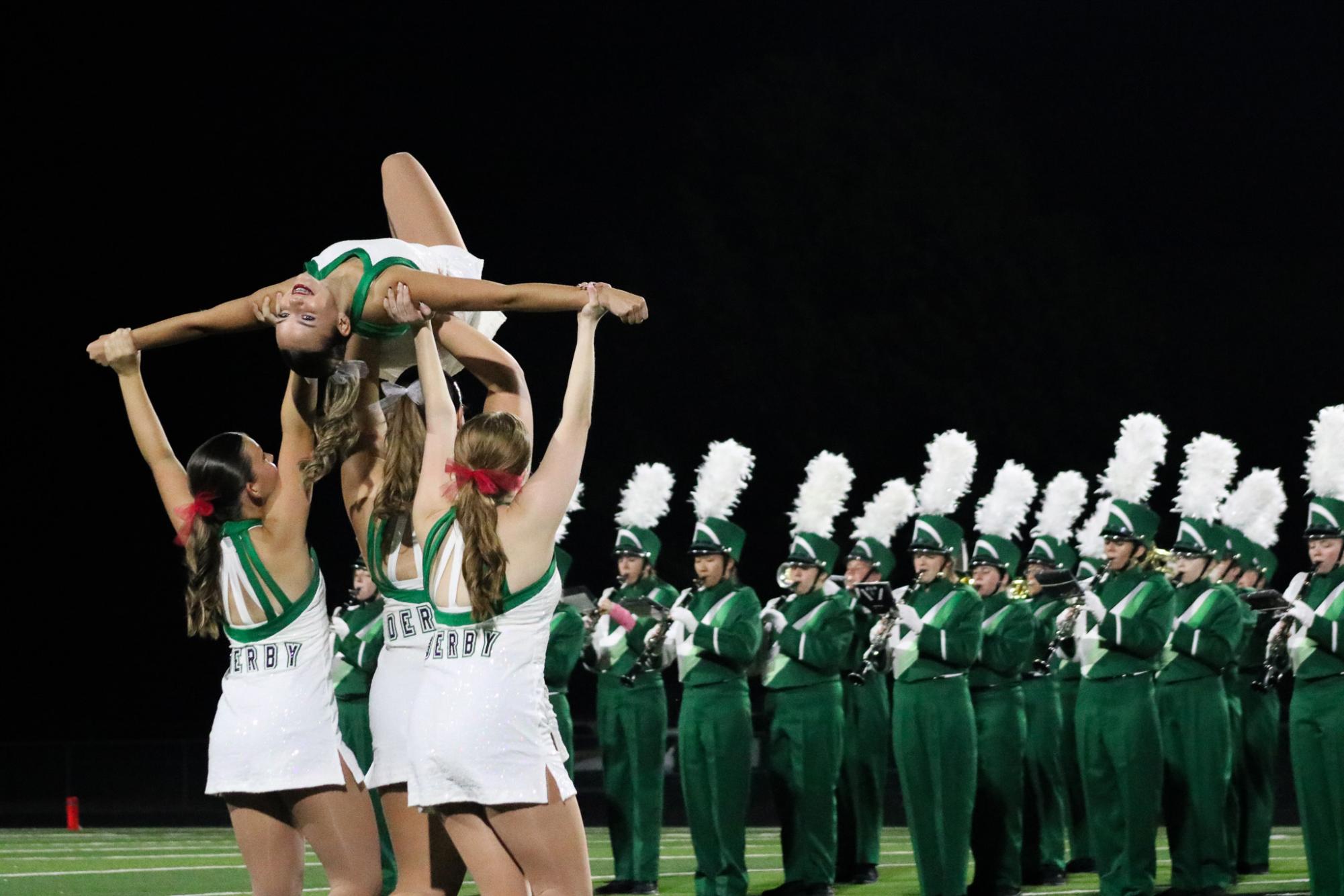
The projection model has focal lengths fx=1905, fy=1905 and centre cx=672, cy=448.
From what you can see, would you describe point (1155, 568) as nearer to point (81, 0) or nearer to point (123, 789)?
point (123, 789)

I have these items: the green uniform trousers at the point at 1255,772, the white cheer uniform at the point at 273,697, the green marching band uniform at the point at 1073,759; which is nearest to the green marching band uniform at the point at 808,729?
the green marching band uniform at the point at 1073,759

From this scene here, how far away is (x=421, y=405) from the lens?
4711 mm

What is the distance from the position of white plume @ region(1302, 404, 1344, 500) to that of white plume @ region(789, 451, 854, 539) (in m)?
2.50

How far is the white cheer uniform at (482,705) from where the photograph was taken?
157 inches

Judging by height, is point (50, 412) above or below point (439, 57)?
below

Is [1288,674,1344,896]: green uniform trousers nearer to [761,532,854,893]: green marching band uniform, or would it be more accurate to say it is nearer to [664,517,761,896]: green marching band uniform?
[761,532,854,893]: green marching band uniform

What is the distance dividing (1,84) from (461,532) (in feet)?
54.9

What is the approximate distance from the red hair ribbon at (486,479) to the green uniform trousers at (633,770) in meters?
6.01

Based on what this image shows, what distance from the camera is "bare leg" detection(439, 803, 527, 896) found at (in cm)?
404

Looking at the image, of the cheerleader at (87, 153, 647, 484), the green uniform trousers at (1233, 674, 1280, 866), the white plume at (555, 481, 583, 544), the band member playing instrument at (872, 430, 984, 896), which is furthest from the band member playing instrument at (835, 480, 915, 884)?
the cheerleader at (87, 153, 647, 484)

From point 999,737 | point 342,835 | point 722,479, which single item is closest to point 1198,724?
point 999,737

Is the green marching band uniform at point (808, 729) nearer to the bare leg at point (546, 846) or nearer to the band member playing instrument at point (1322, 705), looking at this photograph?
the band member playing instrument at point (1322, 705)

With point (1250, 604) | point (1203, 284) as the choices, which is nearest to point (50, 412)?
point (1250, 604)

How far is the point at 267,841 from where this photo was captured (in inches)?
184
